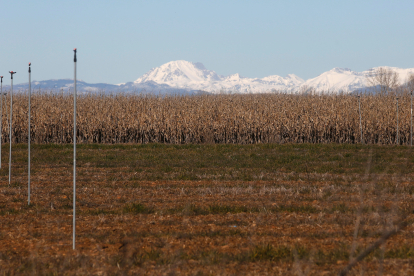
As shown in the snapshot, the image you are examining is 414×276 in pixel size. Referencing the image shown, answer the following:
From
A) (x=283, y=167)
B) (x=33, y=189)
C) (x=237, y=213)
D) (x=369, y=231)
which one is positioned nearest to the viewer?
(x=369, y=231)

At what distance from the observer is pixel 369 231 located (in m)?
7.63

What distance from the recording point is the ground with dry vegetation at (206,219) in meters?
6.30

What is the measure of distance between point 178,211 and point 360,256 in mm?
4177

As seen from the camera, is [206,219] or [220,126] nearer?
[206,219]

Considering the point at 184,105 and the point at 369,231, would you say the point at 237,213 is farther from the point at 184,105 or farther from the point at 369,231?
the point at 184,105

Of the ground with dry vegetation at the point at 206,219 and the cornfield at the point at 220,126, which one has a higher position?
the cornfield at the point at 220,126

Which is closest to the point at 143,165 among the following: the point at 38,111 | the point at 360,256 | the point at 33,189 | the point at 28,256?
the point at 33,189

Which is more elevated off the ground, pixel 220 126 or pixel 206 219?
pixel 220 126

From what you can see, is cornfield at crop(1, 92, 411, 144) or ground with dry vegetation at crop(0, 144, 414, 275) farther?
cornfield at crop(1, 92, 411, 144)

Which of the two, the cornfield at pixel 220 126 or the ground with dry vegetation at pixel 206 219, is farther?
the cornfield at pixel 220 126

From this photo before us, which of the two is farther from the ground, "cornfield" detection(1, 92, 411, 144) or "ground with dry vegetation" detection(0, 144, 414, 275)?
"cornfield" detection(1, 92, 411, 144)

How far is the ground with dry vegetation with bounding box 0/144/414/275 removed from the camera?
6301 mm

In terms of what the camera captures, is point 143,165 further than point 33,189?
Yes

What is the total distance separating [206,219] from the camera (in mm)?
8734
